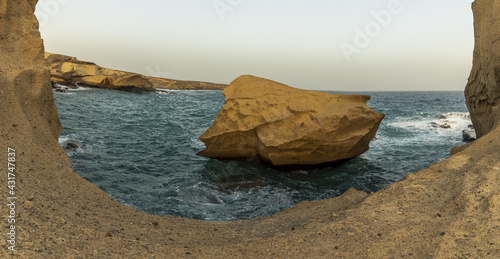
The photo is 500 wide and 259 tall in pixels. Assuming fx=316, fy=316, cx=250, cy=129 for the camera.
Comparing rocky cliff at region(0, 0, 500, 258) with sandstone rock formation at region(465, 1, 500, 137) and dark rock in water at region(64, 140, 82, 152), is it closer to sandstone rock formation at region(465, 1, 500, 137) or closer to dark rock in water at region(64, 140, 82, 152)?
sandstone rock formation at region(465, 1, 500, 137)

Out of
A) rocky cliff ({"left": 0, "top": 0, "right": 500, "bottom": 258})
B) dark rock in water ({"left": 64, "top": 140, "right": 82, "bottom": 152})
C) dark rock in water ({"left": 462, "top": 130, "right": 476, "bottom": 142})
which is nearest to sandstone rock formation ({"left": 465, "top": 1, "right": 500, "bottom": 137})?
rocky cliff ({"left": 0, "top": 0, "right": 500, "bottom": 258})

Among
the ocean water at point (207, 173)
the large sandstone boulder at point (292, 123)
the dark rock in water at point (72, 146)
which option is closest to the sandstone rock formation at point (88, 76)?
the ocean water at point (207, 173)

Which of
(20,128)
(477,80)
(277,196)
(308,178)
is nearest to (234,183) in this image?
(277,196)

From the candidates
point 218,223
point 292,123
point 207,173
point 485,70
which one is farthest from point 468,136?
point 218,223

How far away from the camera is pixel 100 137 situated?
1505cm

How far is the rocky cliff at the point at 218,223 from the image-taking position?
2.92m

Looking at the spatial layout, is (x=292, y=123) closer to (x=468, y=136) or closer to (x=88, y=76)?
(x=468, y=136)

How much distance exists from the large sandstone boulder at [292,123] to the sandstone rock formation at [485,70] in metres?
2.98

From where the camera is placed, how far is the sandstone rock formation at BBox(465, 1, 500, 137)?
7.83 metres

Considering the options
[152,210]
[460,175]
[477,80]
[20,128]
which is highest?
[477,80]

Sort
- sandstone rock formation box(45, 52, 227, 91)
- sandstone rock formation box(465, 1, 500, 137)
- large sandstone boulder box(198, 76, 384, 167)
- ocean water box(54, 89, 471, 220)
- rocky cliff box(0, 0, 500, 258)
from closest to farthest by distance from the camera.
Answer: rocky cliff box(0, 0, 500, 258) → sandstone rock formation box(465, 1, 500, 137) → ocean water box(54, 89, 471, 220) → large sandstone boulder box(198, 76, 384, 167) → sandstone rock formation box(45, 52, 227, 91)

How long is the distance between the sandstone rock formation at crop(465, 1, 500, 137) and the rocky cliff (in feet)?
11.4

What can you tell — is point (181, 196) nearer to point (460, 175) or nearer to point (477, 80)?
point (460, 175)

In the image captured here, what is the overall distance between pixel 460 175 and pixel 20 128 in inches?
246
